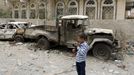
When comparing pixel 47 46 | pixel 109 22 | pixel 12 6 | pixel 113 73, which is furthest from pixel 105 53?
pixel 12 6

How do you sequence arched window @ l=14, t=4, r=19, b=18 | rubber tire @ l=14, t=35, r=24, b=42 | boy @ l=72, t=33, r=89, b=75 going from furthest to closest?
arched window @ l=14, t=4, r=19, b=18 < rubber tire @ l=14, t=35, r=24, b=42 < boy @ l=72, t=33, r=89, b=75

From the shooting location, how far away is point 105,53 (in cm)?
1168

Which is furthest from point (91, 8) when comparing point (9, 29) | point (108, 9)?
point (9, 29)

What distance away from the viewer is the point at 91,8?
20.0 metres

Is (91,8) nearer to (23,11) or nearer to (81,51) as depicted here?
(23,11)

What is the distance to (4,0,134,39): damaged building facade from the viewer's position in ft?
52.5

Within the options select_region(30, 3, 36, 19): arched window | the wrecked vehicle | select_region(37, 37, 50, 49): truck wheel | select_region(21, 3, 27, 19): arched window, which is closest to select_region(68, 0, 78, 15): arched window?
select_region(30, 3, 36, 19): arched window

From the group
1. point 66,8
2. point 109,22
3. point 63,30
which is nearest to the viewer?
point 63,30

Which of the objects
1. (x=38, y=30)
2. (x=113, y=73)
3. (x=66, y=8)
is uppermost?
(x=66, y=8)

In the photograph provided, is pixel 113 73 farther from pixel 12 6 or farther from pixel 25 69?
pixel 12 6

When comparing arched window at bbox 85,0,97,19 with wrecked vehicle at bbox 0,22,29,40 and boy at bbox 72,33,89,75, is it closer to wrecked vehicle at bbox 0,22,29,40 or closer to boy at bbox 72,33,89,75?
wrecked vehicle at bbox 0,22,29,40

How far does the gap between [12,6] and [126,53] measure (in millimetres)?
16242

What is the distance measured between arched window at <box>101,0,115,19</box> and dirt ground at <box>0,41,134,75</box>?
283 inches

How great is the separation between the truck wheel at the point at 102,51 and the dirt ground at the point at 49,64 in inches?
10.6
